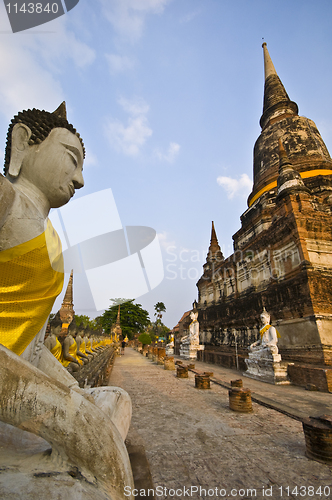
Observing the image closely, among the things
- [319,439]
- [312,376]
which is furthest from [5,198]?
[312,376]

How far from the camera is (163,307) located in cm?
7000

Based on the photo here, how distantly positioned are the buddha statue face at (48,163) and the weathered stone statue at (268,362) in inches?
327

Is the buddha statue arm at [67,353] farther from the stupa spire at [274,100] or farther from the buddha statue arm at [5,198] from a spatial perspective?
the stupa spire at [274,100]

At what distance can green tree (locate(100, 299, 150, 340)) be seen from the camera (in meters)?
49.7

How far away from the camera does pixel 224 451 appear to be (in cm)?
290

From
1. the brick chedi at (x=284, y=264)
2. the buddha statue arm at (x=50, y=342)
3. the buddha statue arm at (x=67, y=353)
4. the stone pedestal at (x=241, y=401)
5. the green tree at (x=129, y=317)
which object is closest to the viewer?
the stone pedestal at (x=241, y=401)

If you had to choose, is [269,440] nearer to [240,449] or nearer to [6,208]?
[240,449]

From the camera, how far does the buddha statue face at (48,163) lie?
1.74 metres

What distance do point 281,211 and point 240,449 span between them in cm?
1078

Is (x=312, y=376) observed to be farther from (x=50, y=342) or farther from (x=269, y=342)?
(x=50, y=342)

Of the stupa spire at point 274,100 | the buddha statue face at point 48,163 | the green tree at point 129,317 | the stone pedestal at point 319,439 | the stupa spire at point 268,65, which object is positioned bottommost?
the stone pedestal at point 319,439

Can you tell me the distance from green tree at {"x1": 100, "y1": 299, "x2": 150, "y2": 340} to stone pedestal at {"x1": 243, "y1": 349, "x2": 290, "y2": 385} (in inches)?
1692

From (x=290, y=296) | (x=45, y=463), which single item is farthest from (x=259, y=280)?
(x=45, y=463)

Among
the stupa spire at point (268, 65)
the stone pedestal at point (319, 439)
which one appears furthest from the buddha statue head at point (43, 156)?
the stupa spire at point (268, 65)
